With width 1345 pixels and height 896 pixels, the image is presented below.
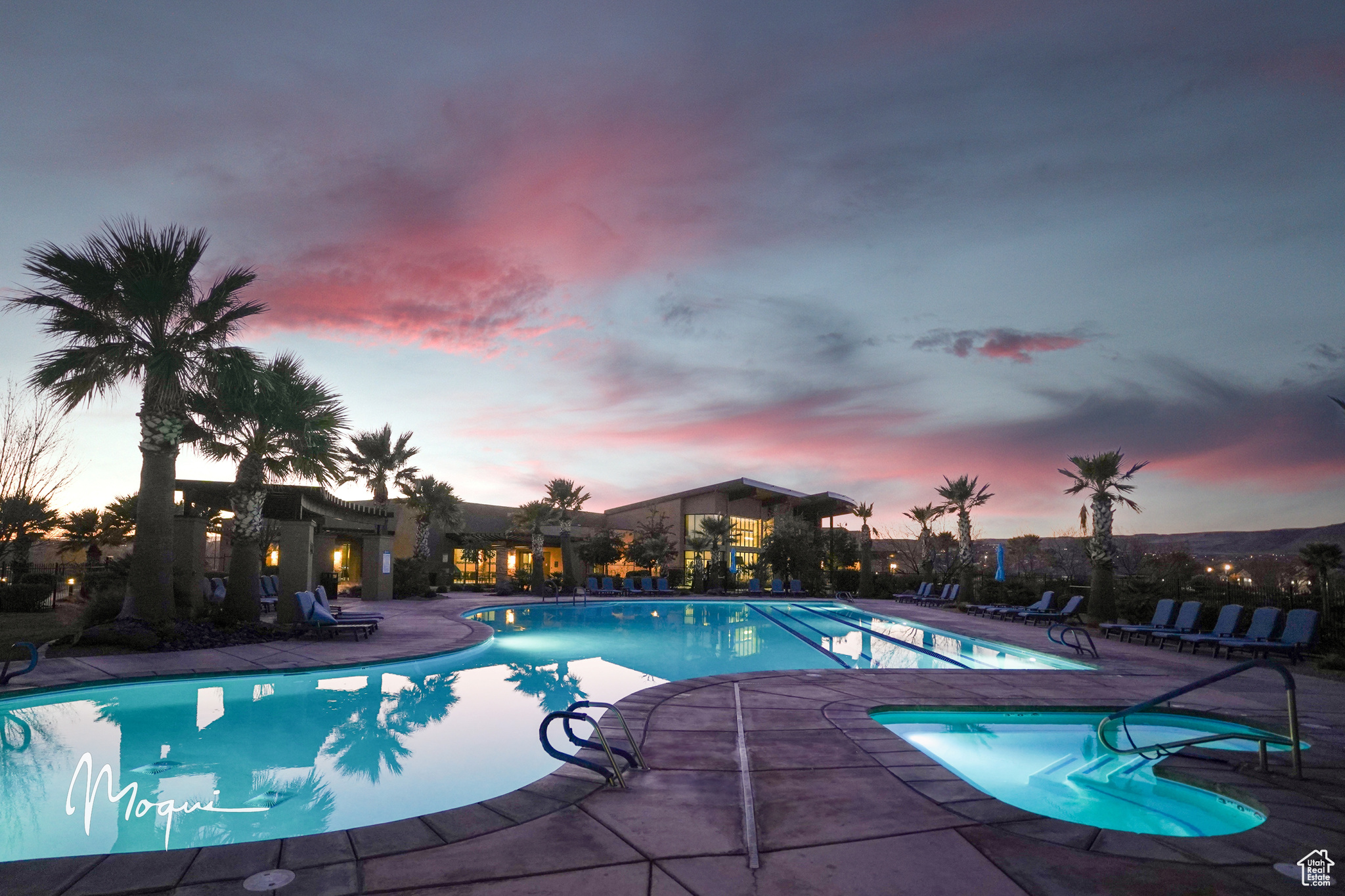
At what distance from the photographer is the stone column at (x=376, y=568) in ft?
79.5

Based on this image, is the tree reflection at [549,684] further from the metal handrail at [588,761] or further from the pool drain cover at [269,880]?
the pool drain cover at [269,880]

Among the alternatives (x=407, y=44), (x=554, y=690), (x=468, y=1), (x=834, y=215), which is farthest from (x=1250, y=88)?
(x=554, y=690)

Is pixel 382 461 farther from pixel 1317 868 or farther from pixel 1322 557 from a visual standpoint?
pixel 1317 868

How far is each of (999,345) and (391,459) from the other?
81.6 feet

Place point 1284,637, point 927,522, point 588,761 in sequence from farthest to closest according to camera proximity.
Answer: point 927,522 → point 1284,637 → point 588,761

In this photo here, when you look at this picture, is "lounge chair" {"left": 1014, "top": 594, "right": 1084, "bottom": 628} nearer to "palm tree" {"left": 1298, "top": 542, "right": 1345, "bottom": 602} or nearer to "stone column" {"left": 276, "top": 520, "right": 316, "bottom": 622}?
"palm tree" {"left": 1298, "top": 542, "right": 1345, "bottom": 602}

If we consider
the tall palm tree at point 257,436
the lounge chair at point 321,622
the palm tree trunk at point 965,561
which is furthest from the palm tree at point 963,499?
the tall palm tree at point 257,436

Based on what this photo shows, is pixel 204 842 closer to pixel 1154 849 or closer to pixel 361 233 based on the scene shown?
pixel 1154 849

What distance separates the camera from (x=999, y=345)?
73.0ft

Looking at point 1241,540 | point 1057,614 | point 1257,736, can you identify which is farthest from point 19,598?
point 1241,540

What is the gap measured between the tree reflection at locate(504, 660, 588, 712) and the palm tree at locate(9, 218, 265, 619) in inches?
245

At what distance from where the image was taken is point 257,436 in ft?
44.9

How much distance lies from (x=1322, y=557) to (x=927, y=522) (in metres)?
20.7

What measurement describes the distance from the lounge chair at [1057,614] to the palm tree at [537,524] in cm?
1806
